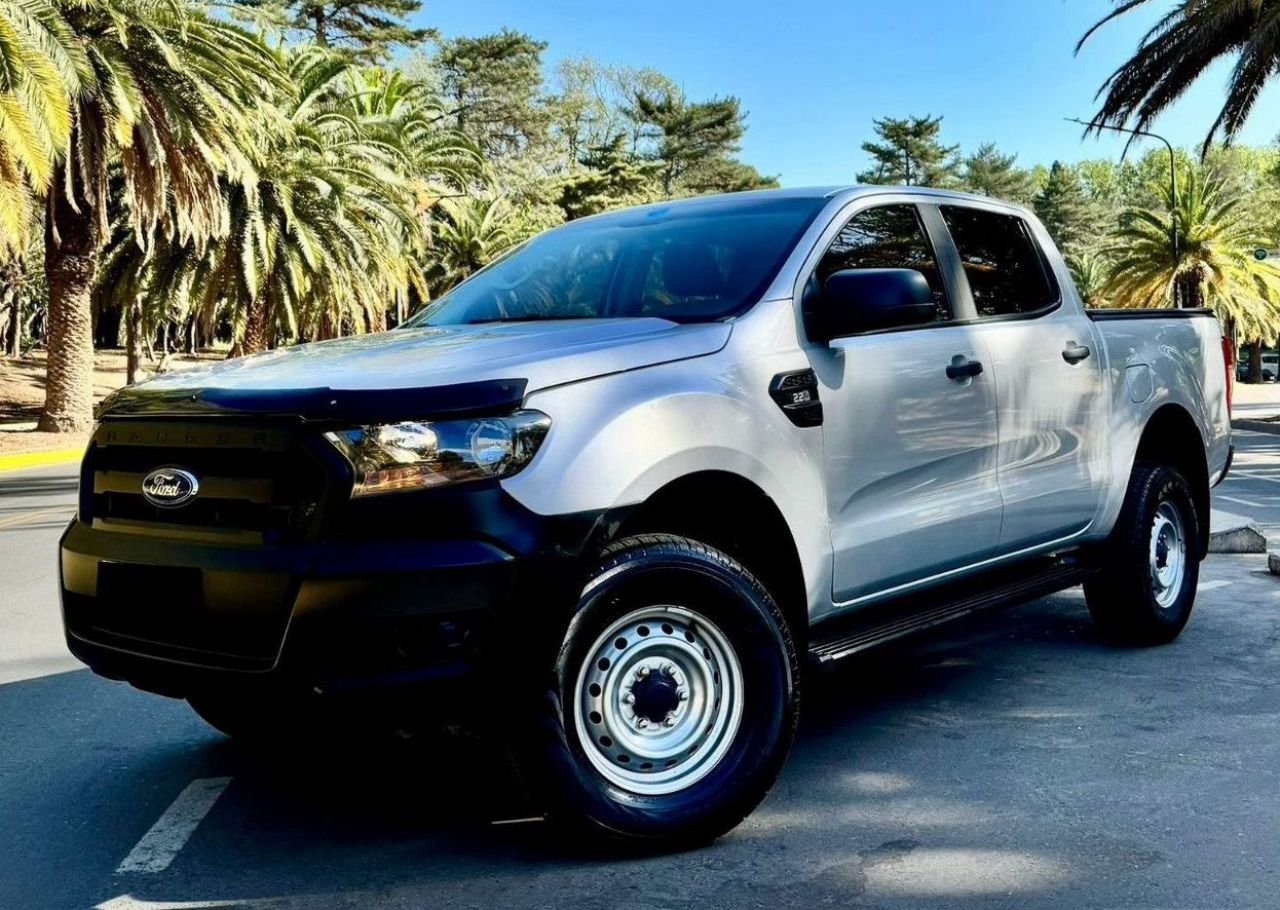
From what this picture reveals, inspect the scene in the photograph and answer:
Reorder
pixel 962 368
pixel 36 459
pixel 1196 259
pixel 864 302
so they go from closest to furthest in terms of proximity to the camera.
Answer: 1. pixel 864 302
2. pixel 962 368
3. pixel 36 459
4. pixel 1196 259

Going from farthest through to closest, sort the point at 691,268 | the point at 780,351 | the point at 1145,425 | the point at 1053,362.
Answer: the point at 1145,425, the point at 1053,362, the point at 691,268, the point at 780,351

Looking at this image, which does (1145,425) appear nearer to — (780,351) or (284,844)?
(780,351)

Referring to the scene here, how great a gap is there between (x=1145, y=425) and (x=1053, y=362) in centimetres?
86

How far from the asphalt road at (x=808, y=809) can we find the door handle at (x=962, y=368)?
1251 mm

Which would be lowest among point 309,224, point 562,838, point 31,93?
point 562,838

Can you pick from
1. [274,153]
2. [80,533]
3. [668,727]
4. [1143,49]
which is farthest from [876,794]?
[274,153]

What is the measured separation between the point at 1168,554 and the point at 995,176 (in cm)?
9073

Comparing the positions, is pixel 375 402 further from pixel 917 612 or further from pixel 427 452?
pixel 917 612

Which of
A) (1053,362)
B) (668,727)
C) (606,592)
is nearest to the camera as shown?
(606,592)

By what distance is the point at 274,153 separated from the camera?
2522 cm

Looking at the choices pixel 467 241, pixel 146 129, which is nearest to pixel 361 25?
pixel 467 241

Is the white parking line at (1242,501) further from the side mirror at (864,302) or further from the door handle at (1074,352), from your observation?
the side mirror at (864,302)

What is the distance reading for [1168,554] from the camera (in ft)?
18.5

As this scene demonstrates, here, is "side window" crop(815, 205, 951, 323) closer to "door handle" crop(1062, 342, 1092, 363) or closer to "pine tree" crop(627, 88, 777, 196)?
"door handle" crop(1062, 342, 1092, 363)
